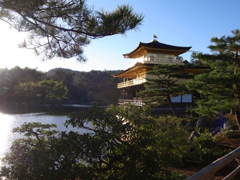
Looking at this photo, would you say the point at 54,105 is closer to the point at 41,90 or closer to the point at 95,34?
the point at 41,90

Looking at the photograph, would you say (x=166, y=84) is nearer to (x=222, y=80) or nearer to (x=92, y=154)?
(x=222, y=80)

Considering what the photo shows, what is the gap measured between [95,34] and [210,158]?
3538 millimetres

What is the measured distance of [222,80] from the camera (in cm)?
502

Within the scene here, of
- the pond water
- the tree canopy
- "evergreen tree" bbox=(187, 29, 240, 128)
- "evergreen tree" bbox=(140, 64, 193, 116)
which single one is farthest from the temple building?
the tree canopy

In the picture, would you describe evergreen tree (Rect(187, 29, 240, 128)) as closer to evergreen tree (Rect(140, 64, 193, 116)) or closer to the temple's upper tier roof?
evergreen tree (Rect(140, 64, 193, 116))

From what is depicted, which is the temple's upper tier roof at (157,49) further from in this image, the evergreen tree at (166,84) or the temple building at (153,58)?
the evergreen tree at (166,84)

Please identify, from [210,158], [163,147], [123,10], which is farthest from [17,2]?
[210,158]

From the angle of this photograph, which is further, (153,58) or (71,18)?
(153,58)

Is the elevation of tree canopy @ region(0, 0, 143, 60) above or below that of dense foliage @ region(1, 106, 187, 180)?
above

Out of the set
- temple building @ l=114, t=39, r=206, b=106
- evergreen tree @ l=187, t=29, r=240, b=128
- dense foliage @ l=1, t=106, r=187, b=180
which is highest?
temple building @ l=114, t=39, r=206, b=106

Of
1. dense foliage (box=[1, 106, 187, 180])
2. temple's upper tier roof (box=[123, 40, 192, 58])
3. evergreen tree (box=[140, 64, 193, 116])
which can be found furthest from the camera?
temple's upper tier roof (box=[123, 40, 192, 58])

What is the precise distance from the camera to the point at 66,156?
1976 millimetres

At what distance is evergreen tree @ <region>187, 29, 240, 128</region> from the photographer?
16.5 ft

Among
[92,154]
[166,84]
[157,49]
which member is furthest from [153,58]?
[92,154]
